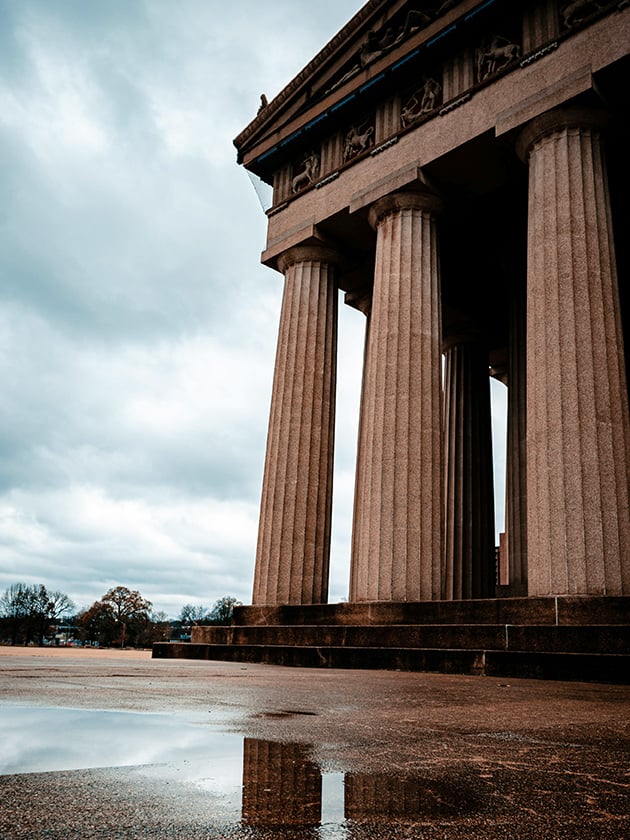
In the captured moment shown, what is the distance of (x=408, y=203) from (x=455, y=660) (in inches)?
580

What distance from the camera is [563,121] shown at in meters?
17.8

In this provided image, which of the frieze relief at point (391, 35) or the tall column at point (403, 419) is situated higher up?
the frieze relief at point (391, 35)

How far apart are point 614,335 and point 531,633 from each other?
741cm

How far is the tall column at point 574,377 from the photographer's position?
14.5 m

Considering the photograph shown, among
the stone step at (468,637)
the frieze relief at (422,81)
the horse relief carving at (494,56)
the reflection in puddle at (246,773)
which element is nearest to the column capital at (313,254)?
the frieze relief at (422,81)

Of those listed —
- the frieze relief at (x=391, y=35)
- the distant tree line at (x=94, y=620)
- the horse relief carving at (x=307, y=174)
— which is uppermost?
the frieze relief at (x=391, y=35)

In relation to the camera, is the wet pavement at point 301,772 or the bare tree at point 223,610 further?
the bare tree at point 223,610

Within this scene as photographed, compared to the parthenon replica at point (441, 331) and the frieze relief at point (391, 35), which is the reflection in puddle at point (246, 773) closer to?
the parthenon replica at point (441, 331)

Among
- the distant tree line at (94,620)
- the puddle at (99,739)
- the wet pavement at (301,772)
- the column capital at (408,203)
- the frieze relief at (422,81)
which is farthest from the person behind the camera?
the distant tree line at (94,620)

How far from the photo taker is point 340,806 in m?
1.82

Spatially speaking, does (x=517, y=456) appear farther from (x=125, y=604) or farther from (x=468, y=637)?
(x=125, y=604)

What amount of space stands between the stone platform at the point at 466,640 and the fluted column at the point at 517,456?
8.79 metres

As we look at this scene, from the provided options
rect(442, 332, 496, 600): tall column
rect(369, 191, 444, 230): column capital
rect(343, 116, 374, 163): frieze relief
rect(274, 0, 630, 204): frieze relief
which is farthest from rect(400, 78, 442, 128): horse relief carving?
rect(442, 332, 496, 600): tall column

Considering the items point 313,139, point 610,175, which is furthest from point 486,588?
point 313,139
